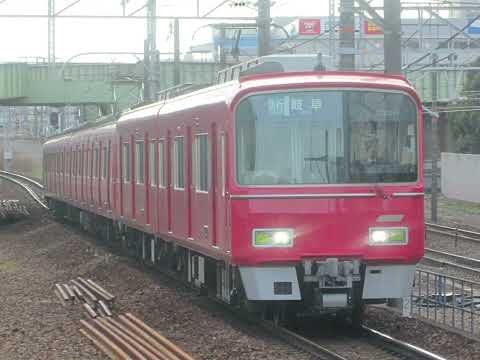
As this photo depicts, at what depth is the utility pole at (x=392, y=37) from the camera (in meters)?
13.0

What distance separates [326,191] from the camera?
406 inches

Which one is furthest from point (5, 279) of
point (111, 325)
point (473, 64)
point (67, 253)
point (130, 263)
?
point (473, 64)

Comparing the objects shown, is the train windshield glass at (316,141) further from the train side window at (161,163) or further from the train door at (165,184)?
the train side window at (161,163)

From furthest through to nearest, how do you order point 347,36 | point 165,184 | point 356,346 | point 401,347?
point 165,184 < point 347,36 < point 356,346 < point 401,347

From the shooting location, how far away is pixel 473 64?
4838 cm

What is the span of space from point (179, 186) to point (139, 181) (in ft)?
11.8

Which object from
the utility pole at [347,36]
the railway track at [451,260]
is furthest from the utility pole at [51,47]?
the utility pole at [347,36]

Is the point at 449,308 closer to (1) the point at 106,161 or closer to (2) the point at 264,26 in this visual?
(2) the point at 264,26

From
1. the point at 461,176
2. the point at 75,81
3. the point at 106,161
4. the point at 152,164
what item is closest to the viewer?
the point at 152,164

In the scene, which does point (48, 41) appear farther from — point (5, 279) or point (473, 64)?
point (5, 279)

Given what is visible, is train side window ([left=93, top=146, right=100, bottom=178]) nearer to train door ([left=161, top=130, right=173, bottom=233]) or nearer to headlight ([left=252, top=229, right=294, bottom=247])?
train door ([left=161, top=130, right=173, bottom=233])

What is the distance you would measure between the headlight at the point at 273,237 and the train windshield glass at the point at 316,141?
1.56 ft

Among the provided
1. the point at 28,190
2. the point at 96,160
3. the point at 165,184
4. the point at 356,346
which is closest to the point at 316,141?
the point at 356,346

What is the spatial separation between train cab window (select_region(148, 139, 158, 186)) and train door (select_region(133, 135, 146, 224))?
0.55 m
